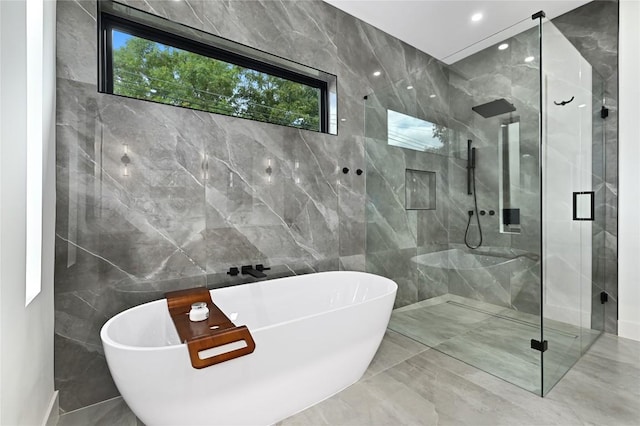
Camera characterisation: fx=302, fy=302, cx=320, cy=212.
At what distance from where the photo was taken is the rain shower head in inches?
93.9

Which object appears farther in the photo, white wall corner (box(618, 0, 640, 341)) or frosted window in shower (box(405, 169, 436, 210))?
frosted window in shower (box(405, 169, 436, 210))

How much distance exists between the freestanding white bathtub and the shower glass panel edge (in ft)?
2.89

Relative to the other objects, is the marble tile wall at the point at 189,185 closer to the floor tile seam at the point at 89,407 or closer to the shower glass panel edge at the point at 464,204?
the floor tile seam at the point at 89,407

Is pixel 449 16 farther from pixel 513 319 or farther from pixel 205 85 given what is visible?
pixel 513 319

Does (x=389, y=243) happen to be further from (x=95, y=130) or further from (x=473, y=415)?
(x=95, y=130)

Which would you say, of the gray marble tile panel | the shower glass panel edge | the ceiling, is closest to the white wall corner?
the ceiling

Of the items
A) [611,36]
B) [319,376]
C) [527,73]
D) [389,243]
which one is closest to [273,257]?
[319,376]

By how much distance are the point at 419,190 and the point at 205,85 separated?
2120 mm

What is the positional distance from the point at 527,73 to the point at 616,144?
4.67 feet

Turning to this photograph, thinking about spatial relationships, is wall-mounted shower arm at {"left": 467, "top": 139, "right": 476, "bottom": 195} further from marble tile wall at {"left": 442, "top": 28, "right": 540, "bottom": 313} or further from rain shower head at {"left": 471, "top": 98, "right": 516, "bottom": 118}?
rain shower head at {"left": 471, "top": 98, "right": 516, "bottom": 118}

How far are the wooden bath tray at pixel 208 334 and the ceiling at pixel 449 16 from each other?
9.12 ft

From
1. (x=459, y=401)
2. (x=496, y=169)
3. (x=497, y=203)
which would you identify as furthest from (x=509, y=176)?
(x=459, y=401)

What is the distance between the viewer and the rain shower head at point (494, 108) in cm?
238

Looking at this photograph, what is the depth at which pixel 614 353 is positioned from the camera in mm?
2324
